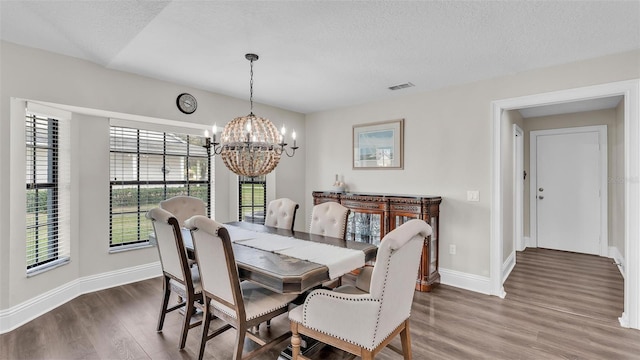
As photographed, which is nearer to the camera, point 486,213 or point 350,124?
point 486,213

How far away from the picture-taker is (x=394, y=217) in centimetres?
364

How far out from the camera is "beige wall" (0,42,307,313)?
2521 millimetres

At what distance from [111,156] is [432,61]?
362cm

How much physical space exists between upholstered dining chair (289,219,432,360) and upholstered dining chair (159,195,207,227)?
1924 mm

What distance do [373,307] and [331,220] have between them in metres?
1.38

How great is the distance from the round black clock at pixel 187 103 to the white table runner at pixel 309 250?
5.92ft

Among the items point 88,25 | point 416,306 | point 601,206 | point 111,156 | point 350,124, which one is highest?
point 88,25

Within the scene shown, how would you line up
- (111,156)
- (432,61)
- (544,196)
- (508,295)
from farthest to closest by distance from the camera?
(544,196)
(111,156)
(508,295)
(432,61)

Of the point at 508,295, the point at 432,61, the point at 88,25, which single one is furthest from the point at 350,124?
the point at 88,25

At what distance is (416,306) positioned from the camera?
3006 mm

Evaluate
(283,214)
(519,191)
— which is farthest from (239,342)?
(519,191)

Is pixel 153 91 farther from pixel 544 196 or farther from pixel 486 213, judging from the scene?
pixel 544 196

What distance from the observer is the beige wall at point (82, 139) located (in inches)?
99.3

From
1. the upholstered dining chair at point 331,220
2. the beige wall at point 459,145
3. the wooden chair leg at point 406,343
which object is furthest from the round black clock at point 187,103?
the wooden chair leg at point 406,343
